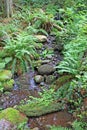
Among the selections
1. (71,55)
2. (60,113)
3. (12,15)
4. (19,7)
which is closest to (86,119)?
(60,113)

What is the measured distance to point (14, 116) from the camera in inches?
231

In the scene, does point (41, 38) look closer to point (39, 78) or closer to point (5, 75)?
point (39, 78)

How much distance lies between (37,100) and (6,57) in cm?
260

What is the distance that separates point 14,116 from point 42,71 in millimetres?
2595

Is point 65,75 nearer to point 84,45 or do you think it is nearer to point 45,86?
point 45,86

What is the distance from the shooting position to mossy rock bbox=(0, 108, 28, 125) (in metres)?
5.74

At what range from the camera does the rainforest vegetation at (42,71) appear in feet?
19.2

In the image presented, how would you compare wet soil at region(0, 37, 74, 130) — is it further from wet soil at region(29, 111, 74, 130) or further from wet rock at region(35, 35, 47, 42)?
wet rock at region(35, 35, 47, 42)

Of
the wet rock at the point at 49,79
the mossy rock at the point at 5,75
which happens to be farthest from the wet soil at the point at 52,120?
the mossy rock at the point at 5,75

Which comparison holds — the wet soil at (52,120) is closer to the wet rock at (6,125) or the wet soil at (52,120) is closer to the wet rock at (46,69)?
the wet rock at (6,125)

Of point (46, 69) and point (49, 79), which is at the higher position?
point (46, 69)

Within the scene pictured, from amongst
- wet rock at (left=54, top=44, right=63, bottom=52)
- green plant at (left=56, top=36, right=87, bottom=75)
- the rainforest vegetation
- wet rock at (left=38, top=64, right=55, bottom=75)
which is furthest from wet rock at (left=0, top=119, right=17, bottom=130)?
wet rock at (left=54, top=44, right=63, bottom=52)

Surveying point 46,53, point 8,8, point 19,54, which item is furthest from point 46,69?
point 8,8

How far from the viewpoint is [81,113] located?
5.41m
